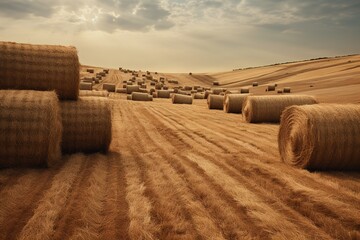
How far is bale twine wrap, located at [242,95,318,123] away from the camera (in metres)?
16.0

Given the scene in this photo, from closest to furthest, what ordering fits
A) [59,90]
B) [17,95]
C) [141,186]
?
[141,186], [17,95], [59,90]

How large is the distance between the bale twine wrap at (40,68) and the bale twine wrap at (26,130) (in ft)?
3.07

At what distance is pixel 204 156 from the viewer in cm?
835

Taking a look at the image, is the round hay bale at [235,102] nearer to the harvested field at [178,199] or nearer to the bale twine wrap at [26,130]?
the harvested field at [178,199]

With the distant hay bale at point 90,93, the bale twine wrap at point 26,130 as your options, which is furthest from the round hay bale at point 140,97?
the bale twine wrap at point 26,130

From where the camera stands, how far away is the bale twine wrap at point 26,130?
6547 mm

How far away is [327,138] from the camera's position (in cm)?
716

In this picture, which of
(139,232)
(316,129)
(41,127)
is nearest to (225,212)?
(139,232)

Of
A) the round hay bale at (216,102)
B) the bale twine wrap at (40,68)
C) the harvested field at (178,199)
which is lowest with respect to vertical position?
the harvested field at (178,199)

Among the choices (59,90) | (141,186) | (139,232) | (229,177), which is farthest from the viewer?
(59,90)

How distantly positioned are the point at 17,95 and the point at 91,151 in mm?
2184

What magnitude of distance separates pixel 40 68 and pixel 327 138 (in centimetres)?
651

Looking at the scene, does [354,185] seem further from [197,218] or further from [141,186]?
[141,186]

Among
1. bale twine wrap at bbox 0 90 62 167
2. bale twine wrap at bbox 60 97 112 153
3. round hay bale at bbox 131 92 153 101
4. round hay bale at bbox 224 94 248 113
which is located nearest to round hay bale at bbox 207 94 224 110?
round hay bale at bbox 224 94 248 113
